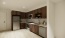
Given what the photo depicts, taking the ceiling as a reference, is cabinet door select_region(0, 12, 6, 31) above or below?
below

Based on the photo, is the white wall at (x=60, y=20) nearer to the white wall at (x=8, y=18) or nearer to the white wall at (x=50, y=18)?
the white wall at (x=50, y=18)

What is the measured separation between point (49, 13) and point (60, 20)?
0.66 m

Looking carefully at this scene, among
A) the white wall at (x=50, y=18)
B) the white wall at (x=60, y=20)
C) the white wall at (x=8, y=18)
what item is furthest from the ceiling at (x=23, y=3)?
the white wall at (x=8, y=18)

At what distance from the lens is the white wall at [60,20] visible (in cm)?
283

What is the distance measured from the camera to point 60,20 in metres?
2.95

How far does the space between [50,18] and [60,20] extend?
0.51m

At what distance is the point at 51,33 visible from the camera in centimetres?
305

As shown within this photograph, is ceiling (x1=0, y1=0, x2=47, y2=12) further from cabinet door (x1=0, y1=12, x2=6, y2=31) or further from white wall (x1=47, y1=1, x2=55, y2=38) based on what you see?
cabinet door (x1=0, y1=12, x2=6, y2=31)

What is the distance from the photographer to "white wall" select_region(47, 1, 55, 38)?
2930 millimetres

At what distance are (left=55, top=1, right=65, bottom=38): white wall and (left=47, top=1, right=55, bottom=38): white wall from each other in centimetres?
16

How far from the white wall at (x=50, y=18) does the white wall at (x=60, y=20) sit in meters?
0.16

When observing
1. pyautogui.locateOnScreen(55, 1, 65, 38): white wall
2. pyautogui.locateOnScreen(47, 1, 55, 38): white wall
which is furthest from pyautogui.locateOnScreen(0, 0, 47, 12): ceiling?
pyautogui.locateOnScreen(55, 1, 65, 38): white wall

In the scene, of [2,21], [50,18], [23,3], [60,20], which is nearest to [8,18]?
[2,21]

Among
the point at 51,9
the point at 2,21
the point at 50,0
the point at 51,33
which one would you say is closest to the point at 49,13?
the point at 51,9
